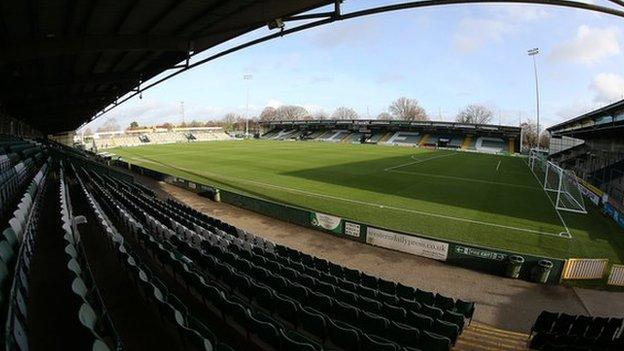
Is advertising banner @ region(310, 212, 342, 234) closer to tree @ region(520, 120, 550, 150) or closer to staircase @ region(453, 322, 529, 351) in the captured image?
staircase @ region(453, 322, 529, 351)

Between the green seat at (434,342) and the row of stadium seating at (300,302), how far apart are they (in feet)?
0.06

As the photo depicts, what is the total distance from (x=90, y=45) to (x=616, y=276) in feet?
61.1

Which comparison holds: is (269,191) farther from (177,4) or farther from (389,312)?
(389,312)

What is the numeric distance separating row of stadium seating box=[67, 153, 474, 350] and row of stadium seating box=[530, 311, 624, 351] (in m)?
1.56

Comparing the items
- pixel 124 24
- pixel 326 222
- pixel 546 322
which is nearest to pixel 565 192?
pixel 326 222

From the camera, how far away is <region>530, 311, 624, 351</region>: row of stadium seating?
24.2 feet

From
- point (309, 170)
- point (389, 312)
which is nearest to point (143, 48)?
point (389, 312)

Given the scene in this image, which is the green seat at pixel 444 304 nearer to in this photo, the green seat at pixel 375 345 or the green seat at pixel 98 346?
the green seat at pixel 375 345

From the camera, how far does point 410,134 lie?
3223 inches

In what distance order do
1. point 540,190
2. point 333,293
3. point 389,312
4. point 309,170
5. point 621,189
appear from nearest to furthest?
point 389,312 < point 333,293 < point 621,189 < point 540,190 < point 309,170

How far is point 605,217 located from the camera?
2275cm

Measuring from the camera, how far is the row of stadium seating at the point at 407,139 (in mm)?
70938

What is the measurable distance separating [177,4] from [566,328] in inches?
492

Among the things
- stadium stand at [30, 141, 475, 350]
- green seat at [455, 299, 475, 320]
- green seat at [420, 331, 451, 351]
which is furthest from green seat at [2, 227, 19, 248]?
green seat at [455, 299, 475, 320]
